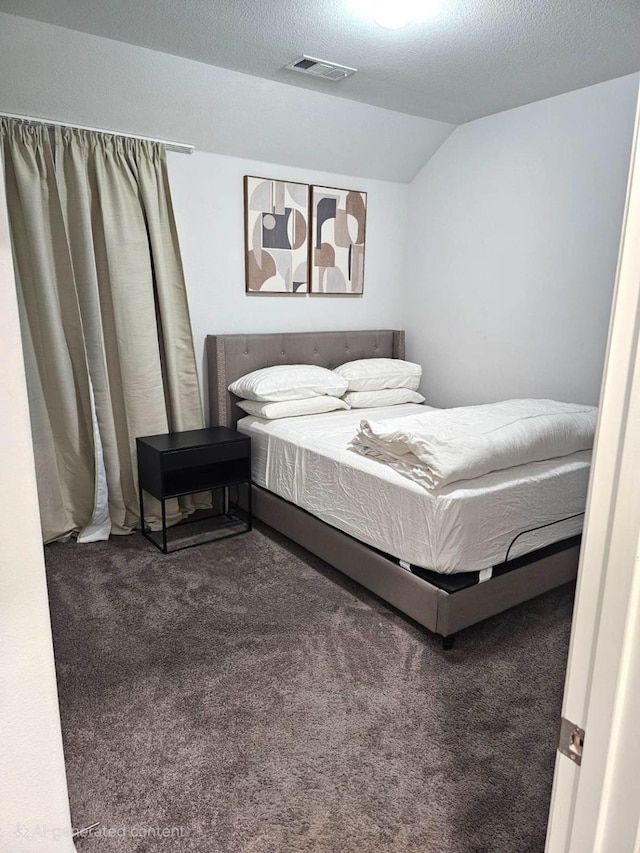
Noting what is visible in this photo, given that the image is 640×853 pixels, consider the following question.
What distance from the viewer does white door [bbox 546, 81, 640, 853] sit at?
0.62m

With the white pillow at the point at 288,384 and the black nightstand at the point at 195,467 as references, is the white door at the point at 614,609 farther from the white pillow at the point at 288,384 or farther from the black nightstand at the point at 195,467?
the white pillow at the point at 288,384

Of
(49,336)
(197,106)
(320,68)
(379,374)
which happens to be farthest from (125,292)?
(379,374)

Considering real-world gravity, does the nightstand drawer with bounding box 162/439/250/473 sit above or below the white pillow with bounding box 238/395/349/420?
below

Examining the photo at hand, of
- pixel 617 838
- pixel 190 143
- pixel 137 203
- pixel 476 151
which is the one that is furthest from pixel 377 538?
pixel 476 151

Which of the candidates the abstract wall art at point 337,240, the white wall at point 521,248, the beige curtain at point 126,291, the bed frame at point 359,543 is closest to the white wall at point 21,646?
the bed frame at point 359,543

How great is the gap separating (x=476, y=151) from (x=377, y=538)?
278cm

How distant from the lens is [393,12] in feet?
7.77

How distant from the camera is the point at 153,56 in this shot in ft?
9.47

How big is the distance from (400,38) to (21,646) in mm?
2819

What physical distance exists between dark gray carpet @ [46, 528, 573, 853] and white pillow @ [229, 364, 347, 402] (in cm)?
110

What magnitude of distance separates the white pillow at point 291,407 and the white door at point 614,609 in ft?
9.39

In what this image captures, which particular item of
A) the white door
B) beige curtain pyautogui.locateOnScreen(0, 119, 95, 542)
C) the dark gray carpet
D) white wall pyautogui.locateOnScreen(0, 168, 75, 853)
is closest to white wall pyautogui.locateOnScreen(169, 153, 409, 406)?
beige curtain pyautogui.locateOnScreen(0, 119, 95, 542)

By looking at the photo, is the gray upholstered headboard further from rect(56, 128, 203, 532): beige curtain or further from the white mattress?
the white mattress

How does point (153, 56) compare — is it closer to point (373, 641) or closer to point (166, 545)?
point (166, 545)
